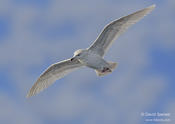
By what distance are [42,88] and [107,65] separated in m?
4.03

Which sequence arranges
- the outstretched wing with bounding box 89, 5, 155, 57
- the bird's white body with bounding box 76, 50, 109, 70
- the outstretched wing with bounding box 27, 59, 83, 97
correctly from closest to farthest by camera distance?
the bird's white body with bounding box 76, 50, 109, 70
the outstretched wing with bounding box 89, 5, 155, 57
the outstretched wing with bounding box 27, 59, 83, 97

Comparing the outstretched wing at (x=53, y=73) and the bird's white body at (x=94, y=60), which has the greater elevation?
the bird's white body at (x=94, y=60)

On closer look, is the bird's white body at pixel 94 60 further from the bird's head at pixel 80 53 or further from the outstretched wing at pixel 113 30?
the outstretched wing at pixel 113 30

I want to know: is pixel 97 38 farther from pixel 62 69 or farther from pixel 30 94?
pixel 30 94

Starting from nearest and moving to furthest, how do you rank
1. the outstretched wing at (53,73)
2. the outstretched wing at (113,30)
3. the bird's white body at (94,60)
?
the bird's white body at (94,60)
the outstretched wing at (113,30)
the outstretched wing at (53,73)

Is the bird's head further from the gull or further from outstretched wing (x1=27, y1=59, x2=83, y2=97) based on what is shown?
outstretched wing (x1=27, y1=59, x2=83, y2=97)

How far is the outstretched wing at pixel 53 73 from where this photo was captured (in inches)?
985

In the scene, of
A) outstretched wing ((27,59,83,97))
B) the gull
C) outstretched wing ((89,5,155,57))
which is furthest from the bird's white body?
outstretched wing ((27,59,83,97))

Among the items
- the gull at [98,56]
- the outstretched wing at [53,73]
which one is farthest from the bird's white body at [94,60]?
the outstretched wing at [53,73]

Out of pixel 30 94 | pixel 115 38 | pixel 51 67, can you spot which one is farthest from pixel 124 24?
pixel 30 94

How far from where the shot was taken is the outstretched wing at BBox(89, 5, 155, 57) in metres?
23.8

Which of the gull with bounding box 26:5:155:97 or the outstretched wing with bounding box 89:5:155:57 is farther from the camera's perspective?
the outstretched wing with bounding box 89:5:155:57

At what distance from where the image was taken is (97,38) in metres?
23.8

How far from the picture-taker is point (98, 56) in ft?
76.9
